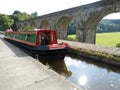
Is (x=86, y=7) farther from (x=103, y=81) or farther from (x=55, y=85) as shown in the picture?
(x=55, y=85)

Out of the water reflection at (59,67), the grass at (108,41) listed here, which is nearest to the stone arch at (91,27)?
the grass at (108,41)

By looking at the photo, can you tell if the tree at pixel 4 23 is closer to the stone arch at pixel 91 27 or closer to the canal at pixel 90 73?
the stone arch at pixel 91 27

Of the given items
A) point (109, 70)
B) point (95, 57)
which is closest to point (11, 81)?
point (109, 70)

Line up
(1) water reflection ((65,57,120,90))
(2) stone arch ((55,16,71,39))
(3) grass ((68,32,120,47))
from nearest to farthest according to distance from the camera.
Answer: (1) water reflection ((65,57,120,90)) < (3) grass ((68,32,120,47)) < (2) stone arch ((55,16,71,39))

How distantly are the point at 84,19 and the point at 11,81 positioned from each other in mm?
10986

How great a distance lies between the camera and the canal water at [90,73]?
566 centimetres

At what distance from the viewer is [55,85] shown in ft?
13.7

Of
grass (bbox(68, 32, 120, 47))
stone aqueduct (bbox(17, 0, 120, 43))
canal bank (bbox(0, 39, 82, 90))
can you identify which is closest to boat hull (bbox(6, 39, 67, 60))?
canal bank (bbox(0, 39, 82, 90))

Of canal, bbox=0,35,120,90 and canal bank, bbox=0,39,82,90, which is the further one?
canal, bbox=0,35,120,90

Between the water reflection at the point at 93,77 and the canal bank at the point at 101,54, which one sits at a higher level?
the canal bank at the point at 101,54

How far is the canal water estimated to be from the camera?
5.66 m

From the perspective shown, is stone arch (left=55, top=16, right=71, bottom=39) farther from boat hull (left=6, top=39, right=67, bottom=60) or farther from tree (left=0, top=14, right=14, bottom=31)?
tree (left=0, top=14, right=14, bottom=31)

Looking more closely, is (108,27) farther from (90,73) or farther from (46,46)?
(90,73)

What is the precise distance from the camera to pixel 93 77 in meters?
6.53
